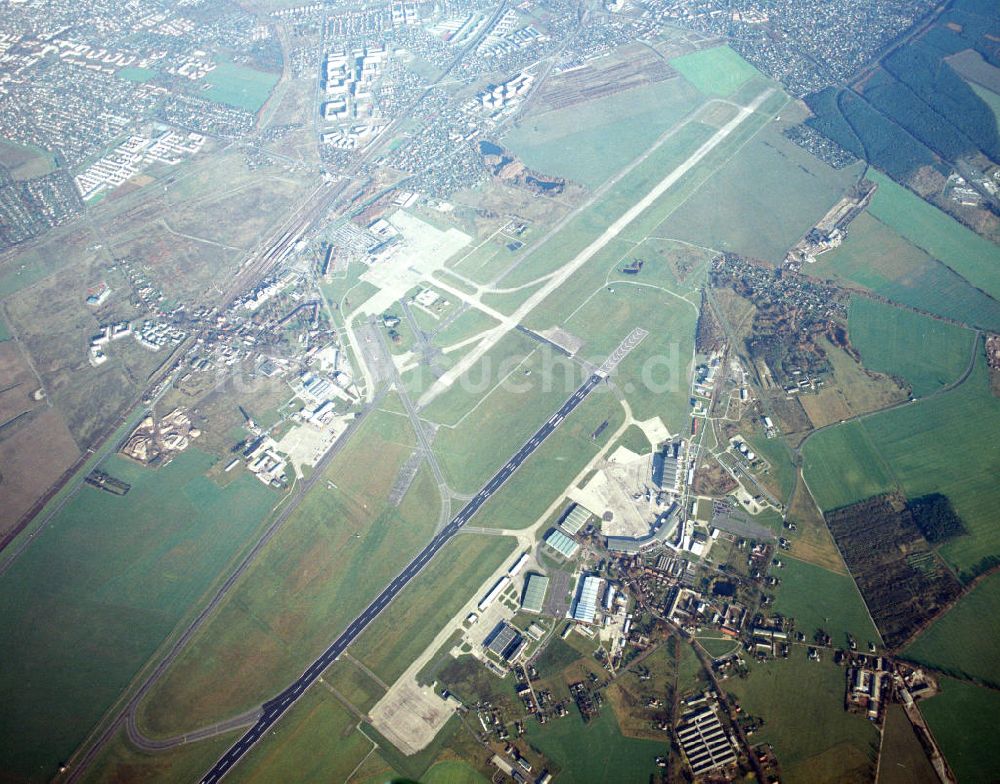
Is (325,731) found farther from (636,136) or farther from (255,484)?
(636,136)

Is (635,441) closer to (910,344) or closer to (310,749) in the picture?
(910,344)

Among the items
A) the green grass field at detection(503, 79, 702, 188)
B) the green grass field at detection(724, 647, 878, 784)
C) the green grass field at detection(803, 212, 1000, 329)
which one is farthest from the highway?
the green grass field at detection(503, 79, 702, 188)

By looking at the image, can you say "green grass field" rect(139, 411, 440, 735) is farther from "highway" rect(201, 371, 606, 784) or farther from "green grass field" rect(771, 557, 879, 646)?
"green grass field" rect(771, 557, 879, 646)

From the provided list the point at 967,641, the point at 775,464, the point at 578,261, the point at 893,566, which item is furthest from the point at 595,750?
the point at 578,261

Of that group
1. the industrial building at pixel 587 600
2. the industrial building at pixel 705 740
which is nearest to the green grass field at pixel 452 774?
the industrial building at pixel 587 600

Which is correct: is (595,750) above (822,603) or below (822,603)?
below

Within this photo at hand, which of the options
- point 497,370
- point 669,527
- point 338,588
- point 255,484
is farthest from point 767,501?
point 255,484
